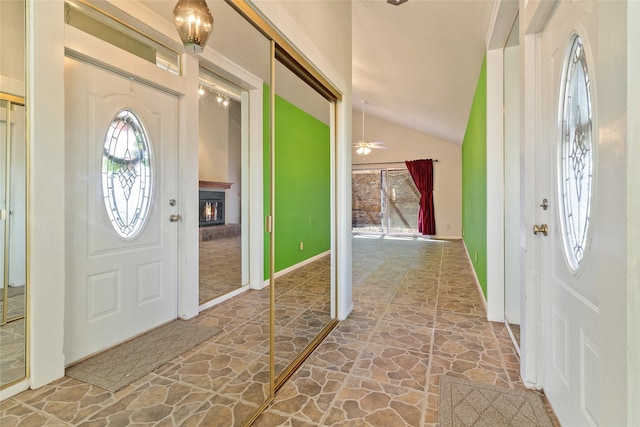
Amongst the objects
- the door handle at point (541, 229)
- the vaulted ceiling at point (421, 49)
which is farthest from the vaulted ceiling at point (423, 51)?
the door handle at point (541, 229)

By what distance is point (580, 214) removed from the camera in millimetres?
1133

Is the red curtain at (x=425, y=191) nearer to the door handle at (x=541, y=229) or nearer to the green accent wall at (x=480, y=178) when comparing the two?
the green accent wall at (x=480, y=178)

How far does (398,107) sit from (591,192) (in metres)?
5.36

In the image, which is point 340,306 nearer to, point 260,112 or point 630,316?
point 260,112

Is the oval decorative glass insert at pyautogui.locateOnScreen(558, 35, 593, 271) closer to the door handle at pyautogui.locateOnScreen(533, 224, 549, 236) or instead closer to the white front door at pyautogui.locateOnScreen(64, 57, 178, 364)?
the door handle at pyautogui.locateOnScreen(533, 224, 549, 236)

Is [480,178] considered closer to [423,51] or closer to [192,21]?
[423,51]

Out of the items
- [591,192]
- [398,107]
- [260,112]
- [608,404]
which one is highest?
[398,107]

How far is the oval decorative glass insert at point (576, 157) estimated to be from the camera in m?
1.07

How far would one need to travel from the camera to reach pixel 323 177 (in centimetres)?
275

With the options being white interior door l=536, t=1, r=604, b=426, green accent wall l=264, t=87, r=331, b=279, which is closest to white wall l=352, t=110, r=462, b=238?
green accent wall l=264, t=87, r=331, b=279

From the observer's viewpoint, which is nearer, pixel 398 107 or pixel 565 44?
pixel 565 44

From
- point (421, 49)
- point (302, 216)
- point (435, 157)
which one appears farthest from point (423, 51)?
→ point (435, 157)

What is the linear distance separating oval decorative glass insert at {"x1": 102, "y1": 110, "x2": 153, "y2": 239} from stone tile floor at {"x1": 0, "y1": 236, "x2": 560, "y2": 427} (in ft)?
2.61

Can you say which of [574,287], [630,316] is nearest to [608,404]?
[630,316]
